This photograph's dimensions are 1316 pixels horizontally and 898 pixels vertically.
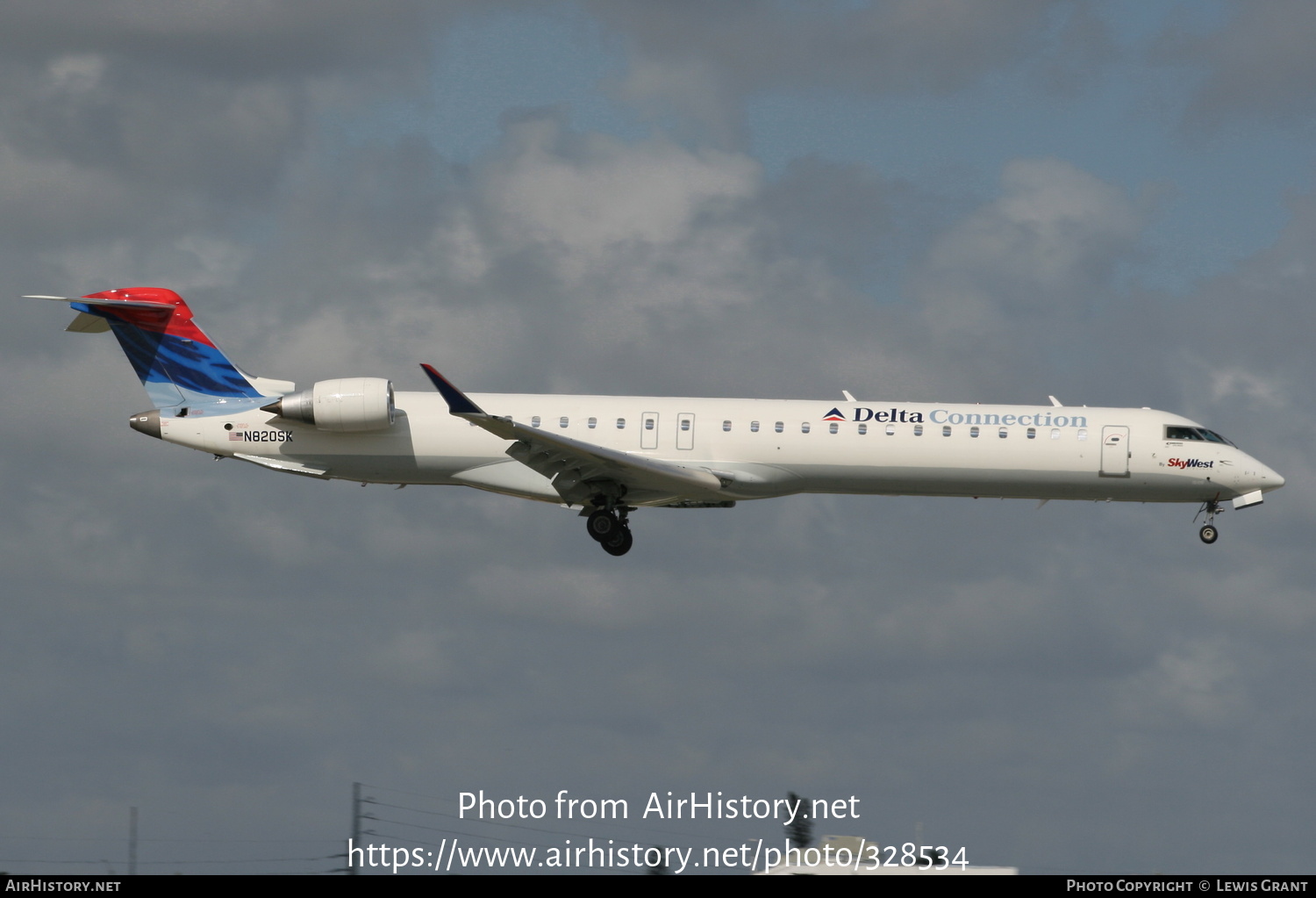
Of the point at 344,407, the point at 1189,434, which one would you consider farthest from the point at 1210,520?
the point at 344,407

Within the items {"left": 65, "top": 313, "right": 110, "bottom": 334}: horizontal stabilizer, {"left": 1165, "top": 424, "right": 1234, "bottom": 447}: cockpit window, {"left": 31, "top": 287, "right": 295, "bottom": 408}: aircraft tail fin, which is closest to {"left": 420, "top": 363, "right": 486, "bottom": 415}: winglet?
{"left": 31, "top": 287, "right": 295, "bottom": 408}: aircraft tail fin

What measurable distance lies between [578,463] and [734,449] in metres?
3.34

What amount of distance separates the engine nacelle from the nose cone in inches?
138

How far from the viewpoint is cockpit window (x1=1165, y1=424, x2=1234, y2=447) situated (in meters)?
34.3

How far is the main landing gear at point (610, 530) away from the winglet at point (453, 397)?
4.07 m

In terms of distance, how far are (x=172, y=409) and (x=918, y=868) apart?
19027 millimetres

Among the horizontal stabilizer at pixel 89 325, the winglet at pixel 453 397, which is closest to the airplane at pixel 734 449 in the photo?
the winglet at pixel 453 397

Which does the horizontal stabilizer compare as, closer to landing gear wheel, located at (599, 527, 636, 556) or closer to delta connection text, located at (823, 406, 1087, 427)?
landing gear wheel, located at (599, 527, 636, 556)

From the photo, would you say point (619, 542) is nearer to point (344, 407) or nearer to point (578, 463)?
point (578, 463)

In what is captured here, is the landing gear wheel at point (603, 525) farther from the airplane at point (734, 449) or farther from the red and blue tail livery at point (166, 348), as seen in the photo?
the red and blue tail livery at point (166, 348)

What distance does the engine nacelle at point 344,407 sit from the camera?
1321 inches
